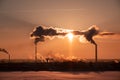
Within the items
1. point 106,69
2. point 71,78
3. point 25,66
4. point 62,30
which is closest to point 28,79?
point 71,78

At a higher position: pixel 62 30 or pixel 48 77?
pixel 62 30

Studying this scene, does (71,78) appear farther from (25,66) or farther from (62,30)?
(25,66)

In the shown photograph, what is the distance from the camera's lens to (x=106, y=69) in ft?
33.1

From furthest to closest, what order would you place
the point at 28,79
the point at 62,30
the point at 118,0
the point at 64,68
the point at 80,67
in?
1. the point at 80,67
2. the point at 64,68
3. the point at 28,79
4. the point at 62,30
5. the point at 118,0

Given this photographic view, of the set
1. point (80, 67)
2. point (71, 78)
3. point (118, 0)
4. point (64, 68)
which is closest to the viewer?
point (118, 0)

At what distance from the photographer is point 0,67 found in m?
10.6

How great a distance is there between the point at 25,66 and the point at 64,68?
6.01 ft

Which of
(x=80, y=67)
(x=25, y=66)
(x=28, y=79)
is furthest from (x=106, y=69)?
(x=28, y=79)

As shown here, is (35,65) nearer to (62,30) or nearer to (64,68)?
(64,68)

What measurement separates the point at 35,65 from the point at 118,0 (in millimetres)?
5398

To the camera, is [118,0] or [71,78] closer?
[118,0]

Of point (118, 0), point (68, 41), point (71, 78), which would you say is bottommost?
point (71, 78)

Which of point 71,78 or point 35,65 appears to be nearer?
point 71,78

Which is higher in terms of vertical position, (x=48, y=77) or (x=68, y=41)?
(x=68, y=41)
